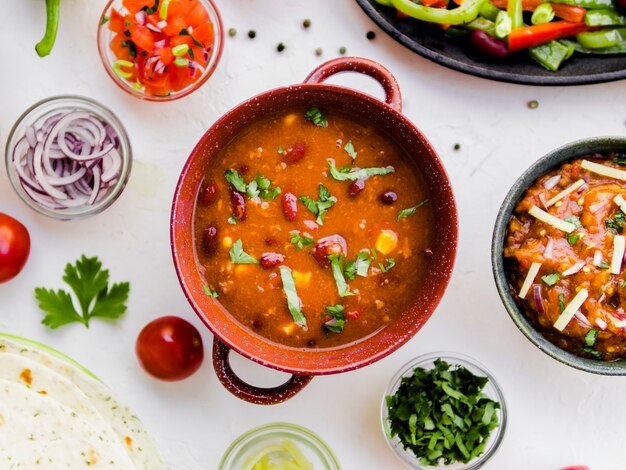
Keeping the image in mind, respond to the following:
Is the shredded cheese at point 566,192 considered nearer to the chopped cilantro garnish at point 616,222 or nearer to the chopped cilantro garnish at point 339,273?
the chopped cilantro garnish at point 616,222

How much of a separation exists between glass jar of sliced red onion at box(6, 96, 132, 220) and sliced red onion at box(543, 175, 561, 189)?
5.84 feet

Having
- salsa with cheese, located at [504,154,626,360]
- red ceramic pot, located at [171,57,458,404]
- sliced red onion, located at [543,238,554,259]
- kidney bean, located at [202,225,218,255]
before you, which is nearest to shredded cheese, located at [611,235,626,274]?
salsa with cheese, located at [504,154,626,360]

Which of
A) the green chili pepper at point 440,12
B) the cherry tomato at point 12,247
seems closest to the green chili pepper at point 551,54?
the green chili pepper at point 440,12

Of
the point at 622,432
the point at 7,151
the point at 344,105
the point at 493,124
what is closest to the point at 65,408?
the point at 7,151

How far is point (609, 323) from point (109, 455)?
7.12 feet

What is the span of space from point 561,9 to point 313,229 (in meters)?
1.50

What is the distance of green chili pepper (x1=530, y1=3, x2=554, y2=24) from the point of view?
11.4 ft

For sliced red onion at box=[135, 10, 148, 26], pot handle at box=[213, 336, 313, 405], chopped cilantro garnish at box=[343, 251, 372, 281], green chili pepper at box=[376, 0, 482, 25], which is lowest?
pot handle at box=[213, 336, 313, 405]

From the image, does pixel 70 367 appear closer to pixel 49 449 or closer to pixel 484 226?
pixel 49 449

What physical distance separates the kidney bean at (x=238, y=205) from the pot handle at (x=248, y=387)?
52 centimetres

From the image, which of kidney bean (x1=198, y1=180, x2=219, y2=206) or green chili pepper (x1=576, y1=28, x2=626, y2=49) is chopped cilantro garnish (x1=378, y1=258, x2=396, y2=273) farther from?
green chili pepper (x1=576, y1=28, x2=626, y2=49)

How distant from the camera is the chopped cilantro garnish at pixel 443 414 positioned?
11.2ft

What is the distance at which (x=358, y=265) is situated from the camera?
311 cm

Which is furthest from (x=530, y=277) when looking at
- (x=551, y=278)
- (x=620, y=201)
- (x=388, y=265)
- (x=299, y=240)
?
(x=299, y=240)
